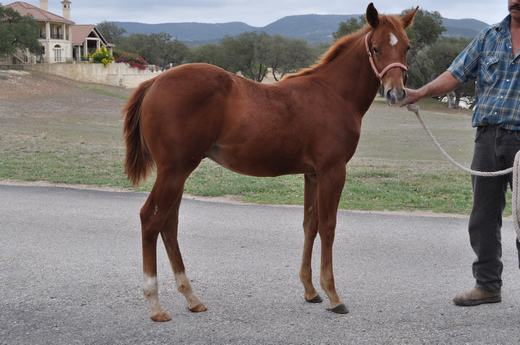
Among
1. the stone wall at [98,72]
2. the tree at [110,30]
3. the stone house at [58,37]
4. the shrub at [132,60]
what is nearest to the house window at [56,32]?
the stone house at [58,37]

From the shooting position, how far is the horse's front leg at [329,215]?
15.1ft

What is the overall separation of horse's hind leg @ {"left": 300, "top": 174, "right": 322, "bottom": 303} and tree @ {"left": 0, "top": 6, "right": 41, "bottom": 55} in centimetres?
4623

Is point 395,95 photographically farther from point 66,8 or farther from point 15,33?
point 66,8

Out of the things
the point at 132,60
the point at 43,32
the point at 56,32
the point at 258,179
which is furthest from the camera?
the point at 56,32

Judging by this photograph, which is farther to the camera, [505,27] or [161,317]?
[505,27]

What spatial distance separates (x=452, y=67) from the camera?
4.88m

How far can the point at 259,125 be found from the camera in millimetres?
4477

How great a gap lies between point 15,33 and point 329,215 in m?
49.1

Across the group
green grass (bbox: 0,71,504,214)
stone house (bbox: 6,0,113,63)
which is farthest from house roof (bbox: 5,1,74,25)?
green grass (bbox: 0,71,504,214)

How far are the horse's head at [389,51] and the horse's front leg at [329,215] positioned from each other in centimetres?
69

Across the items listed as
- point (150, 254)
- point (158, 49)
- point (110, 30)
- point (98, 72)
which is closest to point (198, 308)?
point (150, 254)

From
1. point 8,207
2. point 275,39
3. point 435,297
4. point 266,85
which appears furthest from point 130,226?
point 275,39

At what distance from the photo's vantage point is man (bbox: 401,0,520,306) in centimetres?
449

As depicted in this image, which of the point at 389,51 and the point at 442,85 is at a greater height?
the point at 389,51
